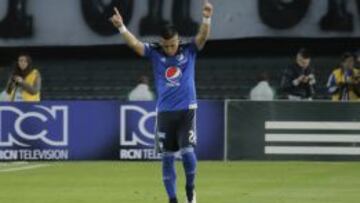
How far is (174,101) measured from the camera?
11.8 m

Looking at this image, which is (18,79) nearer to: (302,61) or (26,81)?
(26,81)

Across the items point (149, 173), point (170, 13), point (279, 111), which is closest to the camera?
point (149, 173)

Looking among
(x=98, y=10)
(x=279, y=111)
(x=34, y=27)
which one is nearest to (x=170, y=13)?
(x=98, y=10)

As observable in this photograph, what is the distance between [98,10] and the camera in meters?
22.2

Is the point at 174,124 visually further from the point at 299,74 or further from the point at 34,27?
→ the point at 34,27

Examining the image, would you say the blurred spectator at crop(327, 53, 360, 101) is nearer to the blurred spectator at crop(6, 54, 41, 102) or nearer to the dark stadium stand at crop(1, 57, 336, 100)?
the dark stadium stand at crop(1, 57, 336, 100)

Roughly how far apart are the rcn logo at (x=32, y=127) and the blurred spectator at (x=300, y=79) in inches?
164

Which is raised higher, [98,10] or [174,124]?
[98,10]

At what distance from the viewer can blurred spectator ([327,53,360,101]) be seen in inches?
764

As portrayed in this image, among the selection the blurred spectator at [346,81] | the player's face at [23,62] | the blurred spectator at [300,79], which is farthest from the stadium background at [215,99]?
the blurred spectator at [346,81]

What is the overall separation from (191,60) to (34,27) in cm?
1099

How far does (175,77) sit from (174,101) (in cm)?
27

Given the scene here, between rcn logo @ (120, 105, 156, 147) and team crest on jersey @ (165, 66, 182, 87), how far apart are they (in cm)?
712

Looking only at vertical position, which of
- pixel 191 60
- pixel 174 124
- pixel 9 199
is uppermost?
pixel 191 60
